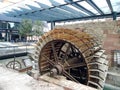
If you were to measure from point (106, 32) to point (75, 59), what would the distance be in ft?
9.86

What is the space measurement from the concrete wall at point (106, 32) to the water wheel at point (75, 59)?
2556 mm

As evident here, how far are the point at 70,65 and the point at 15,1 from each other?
923 cm

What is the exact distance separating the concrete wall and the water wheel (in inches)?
101

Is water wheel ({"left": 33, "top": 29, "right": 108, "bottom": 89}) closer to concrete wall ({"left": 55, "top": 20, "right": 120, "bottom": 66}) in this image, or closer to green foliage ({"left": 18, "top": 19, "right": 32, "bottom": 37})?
concrete wall ({"left": 55, "top": 20, "right": 120, "bottom": 66})

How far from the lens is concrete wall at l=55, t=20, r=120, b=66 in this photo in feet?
26.7

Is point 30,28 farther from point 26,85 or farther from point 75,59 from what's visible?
point 26,85

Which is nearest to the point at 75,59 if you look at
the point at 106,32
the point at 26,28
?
the point at 106,32

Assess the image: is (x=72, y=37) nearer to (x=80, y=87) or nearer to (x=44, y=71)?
(x=44, y=71)

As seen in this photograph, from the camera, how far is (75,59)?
647 centimetres

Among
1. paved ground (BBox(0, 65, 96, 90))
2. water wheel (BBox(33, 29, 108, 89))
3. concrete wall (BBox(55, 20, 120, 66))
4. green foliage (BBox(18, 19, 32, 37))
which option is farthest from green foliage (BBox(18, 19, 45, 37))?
paved ground (BBox(0, 65, 96, 90))

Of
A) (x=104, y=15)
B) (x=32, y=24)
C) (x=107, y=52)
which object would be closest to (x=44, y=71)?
(x=107, y=52)

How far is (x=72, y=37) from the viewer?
17.9ft

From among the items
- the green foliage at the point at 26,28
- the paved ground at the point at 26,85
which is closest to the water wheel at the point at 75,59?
the paved ground at the point at 26,85

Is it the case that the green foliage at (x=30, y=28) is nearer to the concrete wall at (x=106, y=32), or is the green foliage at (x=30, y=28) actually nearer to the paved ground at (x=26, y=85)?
the concrete wall at (x=106, y=32)
